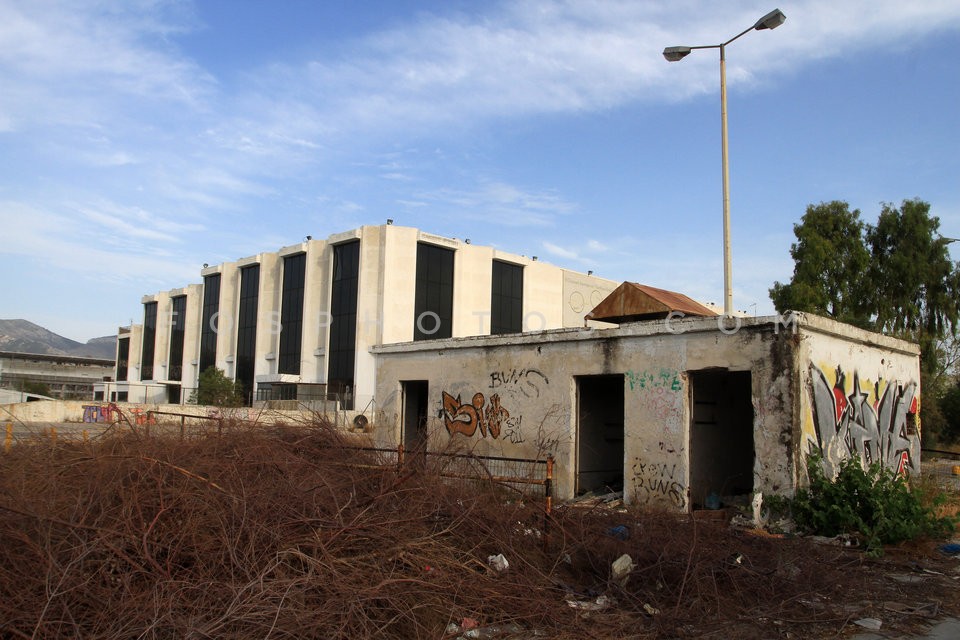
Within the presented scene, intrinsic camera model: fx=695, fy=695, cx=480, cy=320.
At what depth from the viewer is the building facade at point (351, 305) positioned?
4434 cm

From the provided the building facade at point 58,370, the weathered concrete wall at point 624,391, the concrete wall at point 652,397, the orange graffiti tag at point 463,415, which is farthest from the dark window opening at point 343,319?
the building facade at point 58,370

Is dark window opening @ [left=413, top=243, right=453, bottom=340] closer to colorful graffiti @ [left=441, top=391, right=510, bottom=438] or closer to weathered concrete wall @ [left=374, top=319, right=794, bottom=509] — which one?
weathered concrete wall @ [left=374, top=319, right=794, bottom=509]

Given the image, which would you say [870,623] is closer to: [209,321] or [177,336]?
[209,321]

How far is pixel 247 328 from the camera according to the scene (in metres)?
53.7

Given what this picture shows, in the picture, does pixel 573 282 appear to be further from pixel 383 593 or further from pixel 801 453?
pixel 383 593

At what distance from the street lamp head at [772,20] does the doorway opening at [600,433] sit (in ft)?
23.1

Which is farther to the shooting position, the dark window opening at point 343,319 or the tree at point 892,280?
the dark window opening at point 343,319

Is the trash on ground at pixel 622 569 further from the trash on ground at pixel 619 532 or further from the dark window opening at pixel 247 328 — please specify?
the dark window opening at pixel 247 328

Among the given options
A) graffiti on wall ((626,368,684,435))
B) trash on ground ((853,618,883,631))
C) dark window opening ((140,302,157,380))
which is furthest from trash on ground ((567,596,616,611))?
dark window opening ((140,302,157,380))

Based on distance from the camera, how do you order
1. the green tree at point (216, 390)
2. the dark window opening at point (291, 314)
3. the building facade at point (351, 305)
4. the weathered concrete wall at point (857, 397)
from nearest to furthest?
the weathered concrete wall at point (857, 397)
the building facade at point (351, 305)
the green tree at point (216, 390)
the dark window opening at point (291, 314)

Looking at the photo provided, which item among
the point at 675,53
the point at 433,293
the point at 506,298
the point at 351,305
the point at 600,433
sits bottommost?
the point at 600,433

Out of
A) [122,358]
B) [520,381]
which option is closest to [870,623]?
[520,381]

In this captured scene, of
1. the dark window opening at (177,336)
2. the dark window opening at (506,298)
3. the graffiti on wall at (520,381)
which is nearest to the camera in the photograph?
the graffiti on wall at (520,381)

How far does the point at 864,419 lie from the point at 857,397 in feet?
1.75
